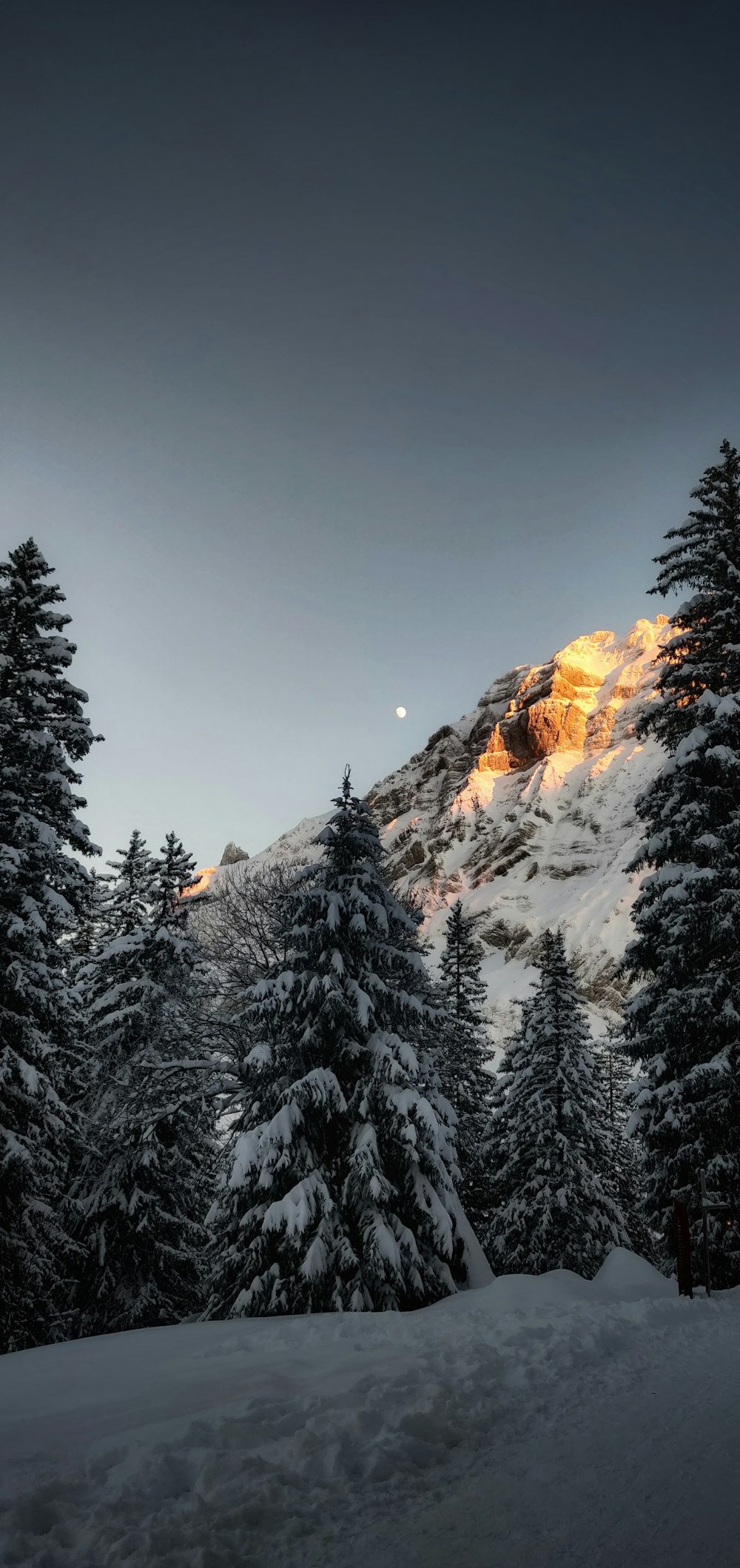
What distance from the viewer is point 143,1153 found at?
15719 millimetres

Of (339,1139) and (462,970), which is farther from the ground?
(462,970)

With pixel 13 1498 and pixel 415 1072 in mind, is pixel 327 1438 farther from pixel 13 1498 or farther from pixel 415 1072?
pixel 415 1072

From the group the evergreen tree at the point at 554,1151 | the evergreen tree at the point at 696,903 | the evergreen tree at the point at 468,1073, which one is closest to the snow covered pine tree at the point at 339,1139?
the evergreen tree at the point at 696,903

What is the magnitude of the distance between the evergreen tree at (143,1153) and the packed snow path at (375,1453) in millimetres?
9050

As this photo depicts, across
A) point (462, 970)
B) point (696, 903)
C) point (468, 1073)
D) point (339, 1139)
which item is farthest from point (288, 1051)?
point (462, 970)

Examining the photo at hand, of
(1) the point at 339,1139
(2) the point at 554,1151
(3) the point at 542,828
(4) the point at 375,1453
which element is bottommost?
(2) the point at 554,1151

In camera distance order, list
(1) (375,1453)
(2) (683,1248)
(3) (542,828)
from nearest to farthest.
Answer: (1) (375,1453), (2) (683,1248), (3) (542,828)

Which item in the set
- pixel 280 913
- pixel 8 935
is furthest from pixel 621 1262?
pixel 8 935

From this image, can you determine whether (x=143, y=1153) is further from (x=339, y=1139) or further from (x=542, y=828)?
(x=542, y=828)

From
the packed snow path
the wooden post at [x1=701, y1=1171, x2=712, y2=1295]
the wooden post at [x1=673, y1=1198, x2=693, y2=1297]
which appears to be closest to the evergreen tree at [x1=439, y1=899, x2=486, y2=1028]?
the wooden post at [x1=701, y1=1171, x2=712, y2=1295]

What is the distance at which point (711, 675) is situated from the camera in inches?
573

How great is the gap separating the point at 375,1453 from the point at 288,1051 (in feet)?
25.0

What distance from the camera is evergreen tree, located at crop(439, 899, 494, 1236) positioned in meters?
23.4

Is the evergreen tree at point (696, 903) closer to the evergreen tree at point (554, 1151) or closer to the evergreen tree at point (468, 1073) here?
the evergreen tree at point (554, 1151)
